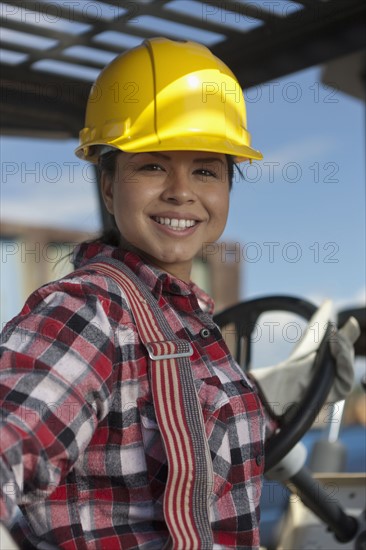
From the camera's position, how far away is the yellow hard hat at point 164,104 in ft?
4.89

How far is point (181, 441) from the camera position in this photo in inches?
48.5

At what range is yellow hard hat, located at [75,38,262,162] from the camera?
1490mm

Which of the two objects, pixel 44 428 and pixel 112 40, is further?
pixel 112 40

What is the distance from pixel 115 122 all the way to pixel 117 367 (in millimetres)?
462

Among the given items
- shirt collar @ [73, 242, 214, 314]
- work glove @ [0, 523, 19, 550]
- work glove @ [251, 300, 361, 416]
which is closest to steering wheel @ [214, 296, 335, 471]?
work glove @ [251, 300, 361, 416]

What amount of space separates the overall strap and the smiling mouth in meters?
0.24

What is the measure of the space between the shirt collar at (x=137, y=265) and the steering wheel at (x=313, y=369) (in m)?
0.44

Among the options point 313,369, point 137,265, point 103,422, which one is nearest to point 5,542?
point 103,422

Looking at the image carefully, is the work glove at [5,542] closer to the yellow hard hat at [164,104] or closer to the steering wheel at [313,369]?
the yellow hard hat at [164,104]

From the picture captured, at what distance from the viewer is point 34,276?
26.9ft

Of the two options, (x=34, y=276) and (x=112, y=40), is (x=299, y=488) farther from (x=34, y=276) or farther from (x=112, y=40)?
(x=34, y=276)

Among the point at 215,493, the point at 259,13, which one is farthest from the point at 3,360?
the point at 259,13

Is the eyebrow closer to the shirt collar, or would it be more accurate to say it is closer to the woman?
the woman

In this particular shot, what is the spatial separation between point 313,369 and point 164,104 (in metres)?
0.73
